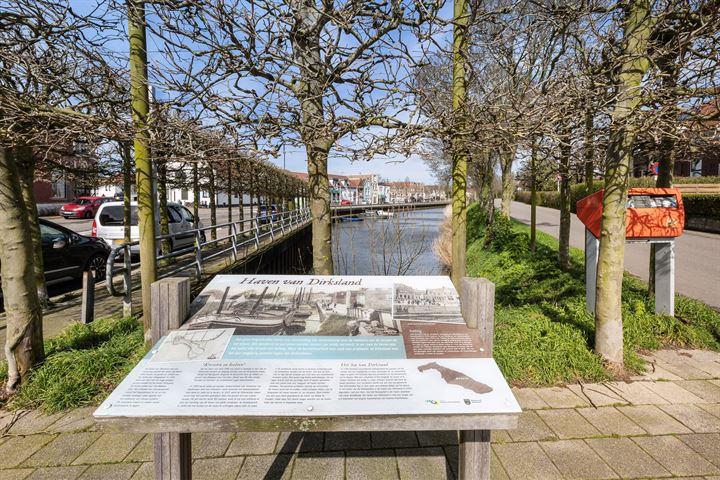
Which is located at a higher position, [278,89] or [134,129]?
[278,89]

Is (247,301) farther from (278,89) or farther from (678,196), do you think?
(678,196)

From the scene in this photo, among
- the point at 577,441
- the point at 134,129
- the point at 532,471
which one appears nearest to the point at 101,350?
the point at 134,129

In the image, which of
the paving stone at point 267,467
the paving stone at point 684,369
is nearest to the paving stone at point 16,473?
the paving stone at point 267,467

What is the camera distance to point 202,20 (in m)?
2.97

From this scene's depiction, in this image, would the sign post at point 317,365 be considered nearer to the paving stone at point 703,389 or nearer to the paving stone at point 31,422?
the paving stone at point 31,422

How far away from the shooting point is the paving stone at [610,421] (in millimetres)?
2760

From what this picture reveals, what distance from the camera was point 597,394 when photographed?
327 centimetres

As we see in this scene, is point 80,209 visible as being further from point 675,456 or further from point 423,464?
→ point 675,456

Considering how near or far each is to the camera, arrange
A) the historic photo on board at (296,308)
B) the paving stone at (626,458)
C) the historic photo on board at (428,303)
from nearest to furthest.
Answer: the historic photo on board at (296,308), the historic photo on board at (428,303), the paving stone at (626,458)

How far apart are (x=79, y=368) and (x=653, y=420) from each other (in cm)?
482

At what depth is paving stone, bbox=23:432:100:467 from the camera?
2512mm

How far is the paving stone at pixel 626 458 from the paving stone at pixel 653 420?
297mm

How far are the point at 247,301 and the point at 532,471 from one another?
2.02 meters

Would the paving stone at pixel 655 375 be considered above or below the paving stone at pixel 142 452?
above
